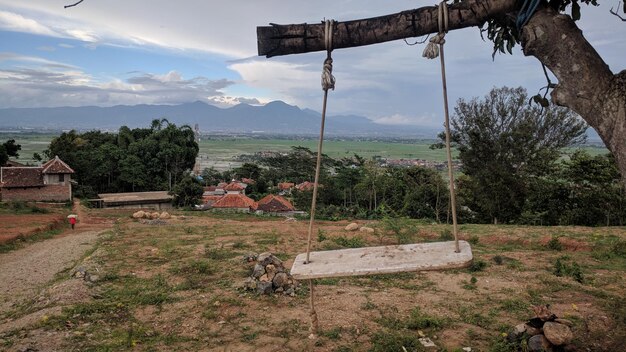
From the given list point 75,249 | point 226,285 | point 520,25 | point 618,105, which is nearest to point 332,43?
point 520,25

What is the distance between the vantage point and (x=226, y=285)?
6.67 metres

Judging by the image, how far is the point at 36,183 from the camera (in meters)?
22.4

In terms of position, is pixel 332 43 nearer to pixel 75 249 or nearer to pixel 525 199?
pixel 75 249

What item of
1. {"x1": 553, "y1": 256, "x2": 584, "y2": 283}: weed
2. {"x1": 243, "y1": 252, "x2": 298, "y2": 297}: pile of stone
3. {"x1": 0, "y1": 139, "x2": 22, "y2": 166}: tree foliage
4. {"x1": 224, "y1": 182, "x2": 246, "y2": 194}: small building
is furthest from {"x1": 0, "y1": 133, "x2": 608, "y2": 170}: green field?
{"x1": 243, "y1": 252, "x2": 298, "y2": 297}: pile of stone

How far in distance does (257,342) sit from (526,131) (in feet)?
52.5

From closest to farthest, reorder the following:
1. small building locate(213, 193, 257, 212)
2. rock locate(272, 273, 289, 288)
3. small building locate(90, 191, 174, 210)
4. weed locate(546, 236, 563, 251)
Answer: rock locate(272, 273, 289, 288) → weed locate(546, 236, 563, 251) → small building locate(90, 191, 174, 210) → small building locate(213, 193, 257, 212)

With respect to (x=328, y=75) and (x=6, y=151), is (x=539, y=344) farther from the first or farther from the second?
(x=6, y=151)

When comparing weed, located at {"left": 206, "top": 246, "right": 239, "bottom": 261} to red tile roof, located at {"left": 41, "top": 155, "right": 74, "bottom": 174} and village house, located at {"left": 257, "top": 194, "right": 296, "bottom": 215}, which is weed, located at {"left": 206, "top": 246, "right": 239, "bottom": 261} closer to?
village house, located at {"left": 257, "top": 194, "right": 296, "bottom": 215}

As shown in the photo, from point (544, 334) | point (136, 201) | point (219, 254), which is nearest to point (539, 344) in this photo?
point (544, 334)

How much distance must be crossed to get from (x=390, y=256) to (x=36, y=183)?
81.9 feet

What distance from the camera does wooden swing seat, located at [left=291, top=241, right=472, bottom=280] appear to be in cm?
281

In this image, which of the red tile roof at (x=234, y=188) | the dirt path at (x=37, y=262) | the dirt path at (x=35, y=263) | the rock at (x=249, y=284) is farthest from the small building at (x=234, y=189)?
the rock at (x=249, y=284)

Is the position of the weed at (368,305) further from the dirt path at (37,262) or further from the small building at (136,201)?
the small building at (136,201)

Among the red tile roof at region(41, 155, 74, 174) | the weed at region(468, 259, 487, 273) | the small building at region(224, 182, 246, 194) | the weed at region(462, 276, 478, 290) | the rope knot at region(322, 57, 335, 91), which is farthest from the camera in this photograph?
the small building at region(224, 182, 246, 194)
